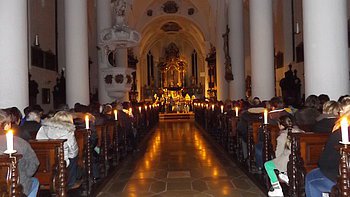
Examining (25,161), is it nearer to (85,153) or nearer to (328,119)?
(85,153)

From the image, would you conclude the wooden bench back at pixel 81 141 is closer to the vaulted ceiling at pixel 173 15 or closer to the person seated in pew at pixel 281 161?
the person seated in pew at pixel 281 161

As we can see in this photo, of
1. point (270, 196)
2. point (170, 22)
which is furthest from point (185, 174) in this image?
point (170, 22)

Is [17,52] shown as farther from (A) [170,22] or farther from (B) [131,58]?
(A) [170,22]

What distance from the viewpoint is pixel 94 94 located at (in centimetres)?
1788

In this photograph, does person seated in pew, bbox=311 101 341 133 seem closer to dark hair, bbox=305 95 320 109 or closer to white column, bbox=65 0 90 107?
dark hair, bbox=305 95 320 109

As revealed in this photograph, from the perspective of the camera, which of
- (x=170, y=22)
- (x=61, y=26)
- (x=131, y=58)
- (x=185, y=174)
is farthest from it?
(x=170, y=22)

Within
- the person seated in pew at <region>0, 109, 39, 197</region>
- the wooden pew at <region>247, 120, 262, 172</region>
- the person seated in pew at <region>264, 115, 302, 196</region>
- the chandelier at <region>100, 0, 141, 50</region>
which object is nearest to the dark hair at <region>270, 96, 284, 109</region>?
the wooden pew at <region>247, 120, 262, 172</region>

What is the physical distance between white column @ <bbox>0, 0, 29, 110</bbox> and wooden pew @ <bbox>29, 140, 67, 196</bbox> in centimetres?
241

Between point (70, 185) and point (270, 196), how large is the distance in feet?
8.15

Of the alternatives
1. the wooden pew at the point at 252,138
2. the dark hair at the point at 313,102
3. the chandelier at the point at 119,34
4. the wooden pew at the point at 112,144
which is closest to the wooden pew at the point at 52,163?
the wooden pew at the point at 112,144

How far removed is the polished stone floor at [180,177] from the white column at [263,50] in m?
2.49

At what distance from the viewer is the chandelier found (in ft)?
39.2

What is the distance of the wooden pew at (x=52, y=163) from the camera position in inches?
159

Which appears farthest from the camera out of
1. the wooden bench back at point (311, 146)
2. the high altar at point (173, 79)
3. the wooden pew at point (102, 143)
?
the high altar at point (173, 79)
